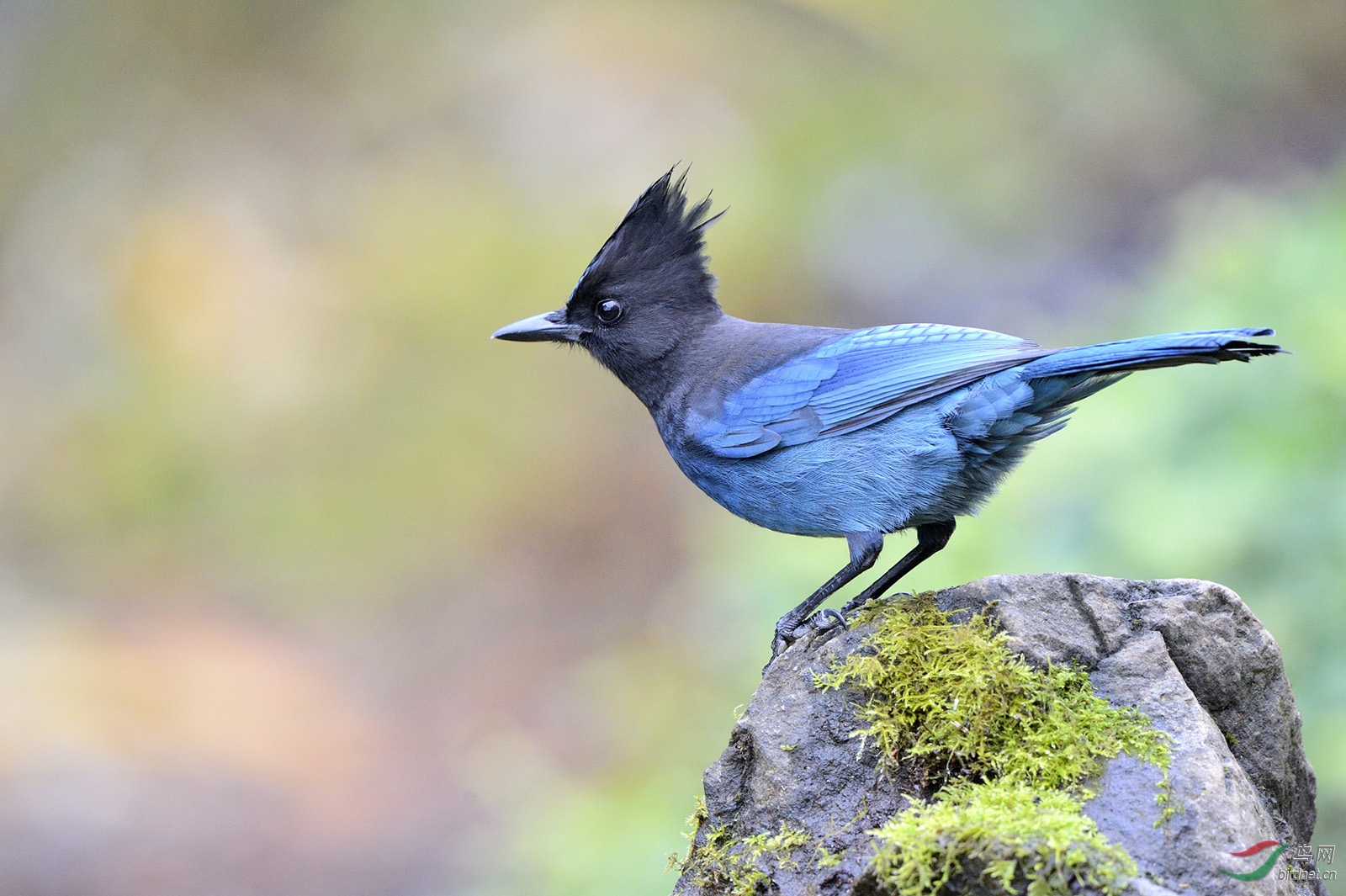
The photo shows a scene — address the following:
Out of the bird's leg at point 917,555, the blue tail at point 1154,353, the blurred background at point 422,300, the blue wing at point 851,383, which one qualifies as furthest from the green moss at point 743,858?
the blurred background at point 422,300

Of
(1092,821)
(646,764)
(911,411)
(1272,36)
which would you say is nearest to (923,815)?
(1092,821)

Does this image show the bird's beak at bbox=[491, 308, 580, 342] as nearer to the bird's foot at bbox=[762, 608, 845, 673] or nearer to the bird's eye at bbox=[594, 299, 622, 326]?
the bird's eye at bbox=[594, 299, 622, 326]

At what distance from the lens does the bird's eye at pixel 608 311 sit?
4.74 meters

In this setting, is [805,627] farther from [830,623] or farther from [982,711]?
[982,711]

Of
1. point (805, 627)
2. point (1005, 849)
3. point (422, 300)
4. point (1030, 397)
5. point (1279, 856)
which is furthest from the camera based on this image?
point (422, 300)

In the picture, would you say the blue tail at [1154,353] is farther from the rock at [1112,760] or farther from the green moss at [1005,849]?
the green moss at [1005,849]

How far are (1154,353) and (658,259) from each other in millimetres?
2072

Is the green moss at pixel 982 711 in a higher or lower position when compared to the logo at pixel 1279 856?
higher

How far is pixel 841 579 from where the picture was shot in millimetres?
3957

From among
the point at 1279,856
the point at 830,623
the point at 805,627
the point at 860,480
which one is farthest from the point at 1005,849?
the point at 860,480

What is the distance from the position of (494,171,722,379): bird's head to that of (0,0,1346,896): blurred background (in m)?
2.80

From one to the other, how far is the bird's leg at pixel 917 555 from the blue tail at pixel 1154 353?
2.42ft

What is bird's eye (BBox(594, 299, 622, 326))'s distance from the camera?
4.74m

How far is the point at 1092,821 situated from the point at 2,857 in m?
7.29
